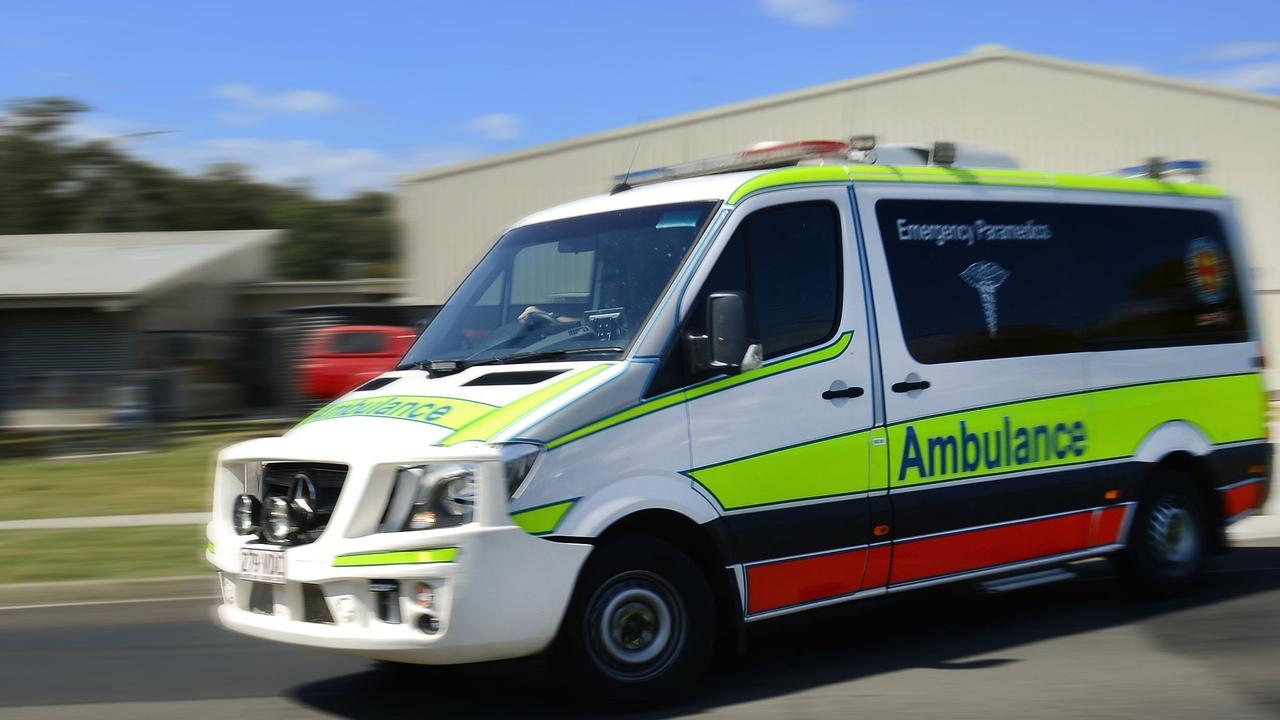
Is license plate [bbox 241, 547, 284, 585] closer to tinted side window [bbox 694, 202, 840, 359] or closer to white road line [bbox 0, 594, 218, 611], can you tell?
tinted side window [bbox 694, 202, 840, 359]

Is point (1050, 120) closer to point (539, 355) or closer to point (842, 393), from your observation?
point (842, 393)

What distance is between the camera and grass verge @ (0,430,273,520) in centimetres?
1327

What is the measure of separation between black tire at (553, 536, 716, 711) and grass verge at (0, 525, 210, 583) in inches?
188

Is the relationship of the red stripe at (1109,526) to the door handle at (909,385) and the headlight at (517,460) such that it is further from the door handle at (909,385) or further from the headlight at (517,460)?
the headlight at (517,460)

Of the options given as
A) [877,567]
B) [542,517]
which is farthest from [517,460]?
[877,567]

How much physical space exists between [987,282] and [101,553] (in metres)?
7.06

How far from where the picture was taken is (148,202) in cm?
5772

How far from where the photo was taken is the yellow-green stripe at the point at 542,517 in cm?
512

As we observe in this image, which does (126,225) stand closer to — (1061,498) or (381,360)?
(381,360)

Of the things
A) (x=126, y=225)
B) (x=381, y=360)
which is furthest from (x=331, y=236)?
(x=381, y=360)

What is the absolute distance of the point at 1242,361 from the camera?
8312 millimetres

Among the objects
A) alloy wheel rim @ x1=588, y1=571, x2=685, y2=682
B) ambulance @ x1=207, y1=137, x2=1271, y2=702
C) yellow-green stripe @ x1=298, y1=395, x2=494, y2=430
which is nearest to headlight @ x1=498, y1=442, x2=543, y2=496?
ambulance @ x1=207, y1=137, x2=1271, y2=702

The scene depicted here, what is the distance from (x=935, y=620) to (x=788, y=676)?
161cm

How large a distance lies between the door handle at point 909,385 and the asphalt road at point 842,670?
1.32 m
